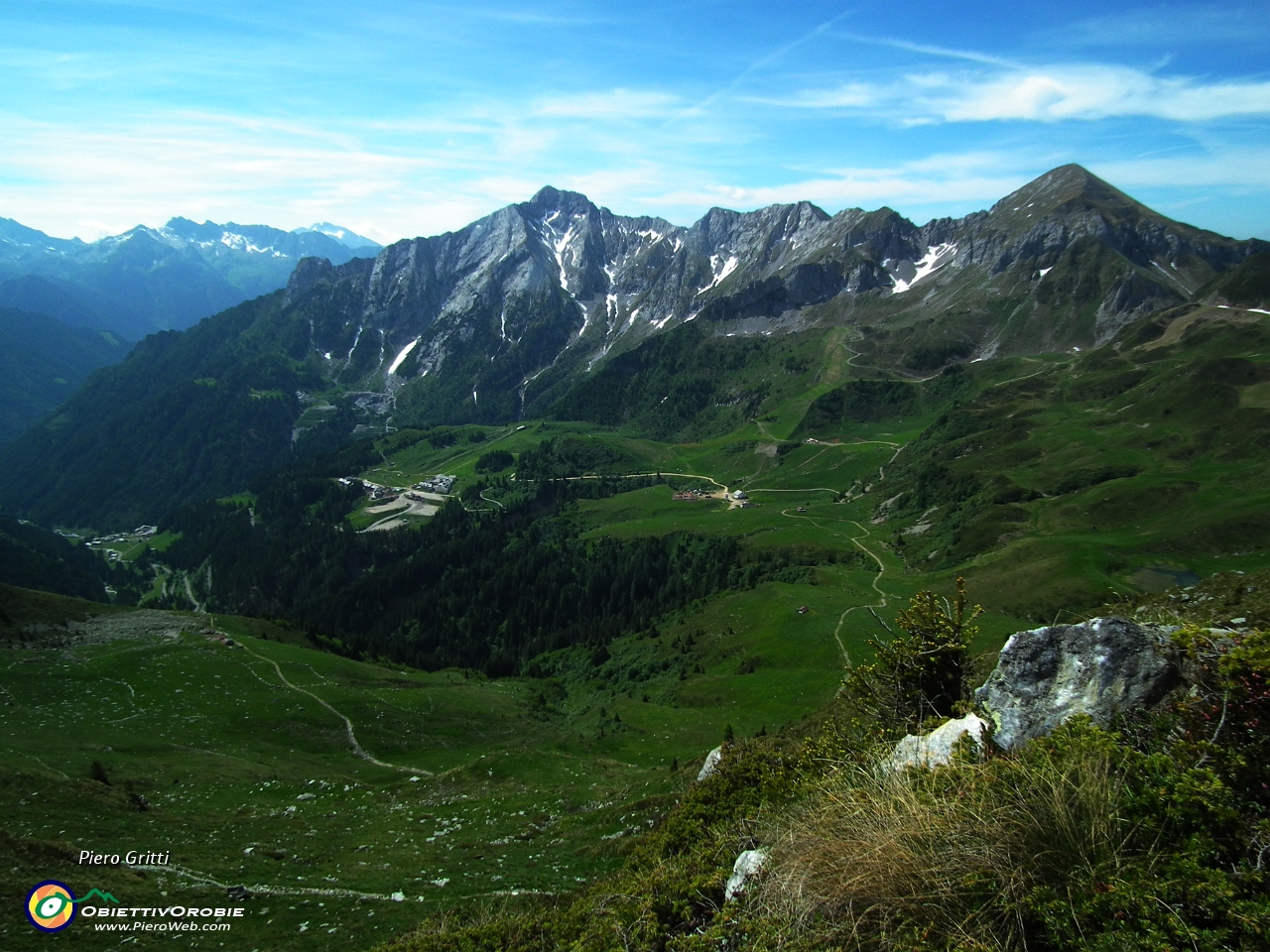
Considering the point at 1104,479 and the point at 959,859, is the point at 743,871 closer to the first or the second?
the point at 959,859

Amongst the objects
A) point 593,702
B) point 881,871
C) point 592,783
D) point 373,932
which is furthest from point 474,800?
point 593,702

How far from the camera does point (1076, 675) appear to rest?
34.0ft

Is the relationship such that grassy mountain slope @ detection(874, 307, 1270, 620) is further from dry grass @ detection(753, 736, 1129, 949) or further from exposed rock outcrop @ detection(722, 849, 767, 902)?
dry grass @ detection(753, 736, 1129, 949)

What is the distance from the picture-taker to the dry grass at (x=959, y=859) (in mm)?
6621

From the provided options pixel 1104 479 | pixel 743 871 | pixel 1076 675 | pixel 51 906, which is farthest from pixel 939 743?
pixel 1104 479

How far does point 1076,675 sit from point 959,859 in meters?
4.97

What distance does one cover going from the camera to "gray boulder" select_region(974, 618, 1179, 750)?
31.7ft

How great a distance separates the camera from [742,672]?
89250 millimetres

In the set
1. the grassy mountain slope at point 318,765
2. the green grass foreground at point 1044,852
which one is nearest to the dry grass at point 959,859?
the green grass foreground at point 1044,852

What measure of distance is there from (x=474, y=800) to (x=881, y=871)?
32153 mm

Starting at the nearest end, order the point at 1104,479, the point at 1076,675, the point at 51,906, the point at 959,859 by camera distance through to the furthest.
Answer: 1. the point at 959,859
2. the point at 1076,675
3. the point at 51,906
4. the point at 1104,479

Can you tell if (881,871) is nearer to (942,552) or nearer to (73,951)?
(73,951)

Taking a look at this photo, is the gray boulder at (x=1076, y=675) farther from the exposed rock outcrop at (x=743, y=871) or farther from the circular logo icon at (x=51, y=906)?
the circular logo icon at (x=51, y=906)

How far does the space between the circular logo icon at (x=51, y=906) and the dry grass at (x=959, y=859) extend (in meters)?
17.8
